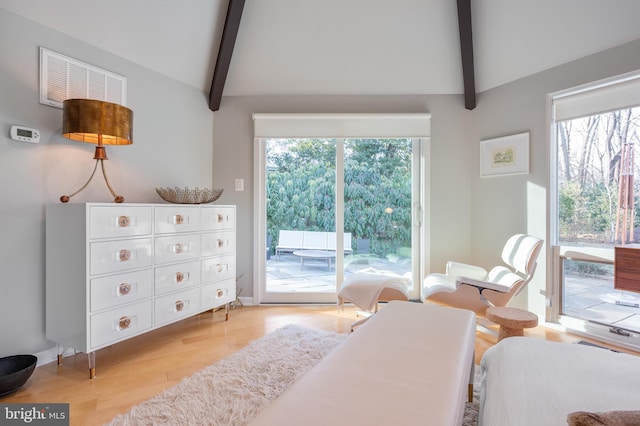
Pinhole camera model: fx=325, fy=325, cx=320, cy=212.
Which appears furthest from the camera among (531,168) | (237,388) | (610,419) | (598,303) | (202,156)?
(202,156)

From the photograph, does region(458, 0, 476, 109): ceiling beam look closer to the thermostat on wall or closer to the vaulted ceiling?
the vaulted ceiling

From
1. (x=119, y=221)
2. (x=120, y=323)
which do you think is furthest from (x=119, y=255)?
(x=120, y=323)

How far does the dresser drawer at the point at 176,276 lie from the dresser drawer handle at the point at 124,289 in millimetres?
209

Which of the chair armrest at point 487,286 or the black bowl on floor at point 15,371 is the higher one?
the chair armrest at point 487,286

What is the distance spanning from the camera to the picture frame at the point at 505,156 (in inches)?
121

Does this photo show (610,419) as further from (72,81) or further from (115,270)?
(72,81)

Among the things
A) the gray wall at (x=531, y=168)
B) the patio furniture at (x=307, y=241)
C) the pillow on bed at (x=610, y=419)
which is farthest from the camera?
the patio furniture at (x=307, y=241)

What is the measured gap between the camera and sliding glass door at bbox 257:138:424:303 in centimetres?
360

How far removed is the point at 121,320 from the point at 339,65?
9.64 feet

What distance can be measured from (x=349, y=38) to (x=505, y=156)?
193 cm

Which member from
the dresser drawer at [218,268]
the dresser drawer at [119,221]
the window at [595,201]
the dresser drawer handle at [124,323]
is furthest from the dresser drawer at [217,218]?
the window at [595,201]

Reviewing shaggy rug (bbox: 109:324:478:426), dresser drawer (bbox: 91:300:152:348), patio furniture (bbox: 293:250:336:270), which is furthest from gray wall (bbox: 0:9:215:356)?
patio furniture (bbox: 293:250:336:270)

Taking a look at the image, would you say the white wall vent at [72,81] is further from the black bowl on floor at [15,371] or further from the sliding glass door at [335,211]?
the black bowl on floor at [15,371]

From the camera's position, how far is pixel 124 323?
2.14 m
